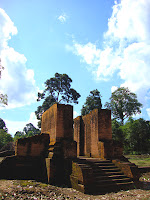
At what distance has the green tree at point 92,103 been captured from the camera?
106 ft

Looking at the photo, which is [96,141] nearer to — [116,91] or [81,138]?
[81,138]

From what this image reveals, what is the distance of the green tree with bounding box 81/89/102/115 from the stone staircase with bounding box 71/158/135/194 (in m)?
24.4

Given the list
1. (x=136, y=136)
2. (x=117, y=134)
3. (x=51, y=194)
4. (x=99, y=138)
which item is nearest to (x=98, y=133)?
(x=99, y=138)

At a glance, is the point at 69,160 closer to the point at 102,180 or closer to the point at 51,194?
the point at 102,180

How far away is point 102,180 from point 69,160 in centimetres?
174

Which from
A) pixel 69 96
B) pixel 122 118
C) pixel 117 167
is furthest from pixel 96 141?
pixel 122 118

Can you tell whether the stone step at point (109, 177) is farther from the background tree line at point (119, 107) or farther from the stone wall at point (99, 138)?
the background tree line at point (119, 107)

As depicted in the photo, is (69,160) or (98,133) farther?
(98,133)

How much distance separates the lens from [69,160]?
25.3 feet

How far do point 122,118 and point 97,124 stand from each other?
91.8 ft

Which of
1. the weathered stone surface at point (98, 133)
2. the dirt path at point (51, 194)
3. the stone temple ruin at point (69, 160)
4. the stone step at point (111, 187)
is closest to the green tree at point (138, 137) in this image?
the weathered stone surface at point (98, 133)

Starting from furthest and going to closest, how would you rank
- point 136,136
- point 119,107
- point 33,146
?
point 119,107 < point 136,136 < point 33,146

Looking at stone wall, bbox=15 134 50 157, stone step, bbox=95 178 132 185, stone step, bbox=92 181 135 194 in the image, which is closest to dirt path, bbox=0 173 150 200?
stone step, bbox=92 181 135 194

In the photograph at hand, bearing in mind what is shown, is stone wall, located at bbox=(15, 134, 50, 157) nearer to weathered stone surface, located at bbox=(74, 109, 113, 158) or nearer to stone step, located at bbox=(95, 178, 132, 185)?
weathered stone surface, located at bbox=(74, 109, 113, 158)
